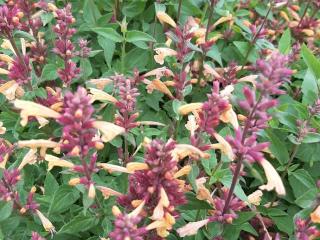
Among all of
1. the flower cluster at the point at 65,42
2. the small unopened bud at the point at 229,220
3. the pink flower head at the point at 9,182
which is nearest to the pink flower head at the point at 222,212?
the small unopened bud at the point at 229,220

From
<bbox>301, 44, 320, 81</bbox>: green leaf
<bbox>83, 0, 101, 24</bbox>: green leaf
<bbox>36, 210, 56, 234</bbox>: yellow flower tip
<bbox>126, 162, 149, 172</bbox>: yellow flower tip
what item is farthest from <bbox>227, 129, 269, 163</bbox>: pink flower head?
<bbox>83, 0, 101, 24</bbox>: green leaf

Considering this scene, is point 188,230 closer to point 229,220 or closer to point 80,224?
point 229,220

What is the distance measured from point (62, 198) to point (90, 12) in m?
2.02

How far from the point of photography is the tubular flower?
2.35 meters

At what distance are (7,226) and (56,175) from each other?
0.76 metres

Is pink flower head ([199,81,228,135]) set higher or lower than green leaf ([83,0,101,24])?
higher

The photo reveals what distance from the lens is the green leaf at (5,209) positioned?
2.79 m

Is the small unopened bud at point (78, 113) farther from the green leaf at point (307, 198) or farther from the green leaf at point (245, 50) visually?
the green leaf at point (245, 50)

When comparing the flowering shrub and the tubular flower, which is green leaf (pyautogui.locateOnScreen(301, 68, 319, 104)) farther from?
the tubular flower

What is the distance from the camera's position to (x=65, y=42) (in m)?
3.39

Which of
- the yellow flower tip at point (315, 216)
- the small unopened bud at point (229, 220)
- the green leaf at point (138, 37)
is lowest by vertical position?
the small unopened bud at point (229, 220)

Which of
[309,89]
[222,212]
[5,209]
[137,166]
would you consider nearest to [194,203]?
[222,212]

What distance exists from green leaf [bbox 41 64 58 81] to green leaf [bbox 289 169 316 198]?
6.73ft

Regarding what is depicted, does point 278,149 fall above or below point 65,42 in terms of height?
below
